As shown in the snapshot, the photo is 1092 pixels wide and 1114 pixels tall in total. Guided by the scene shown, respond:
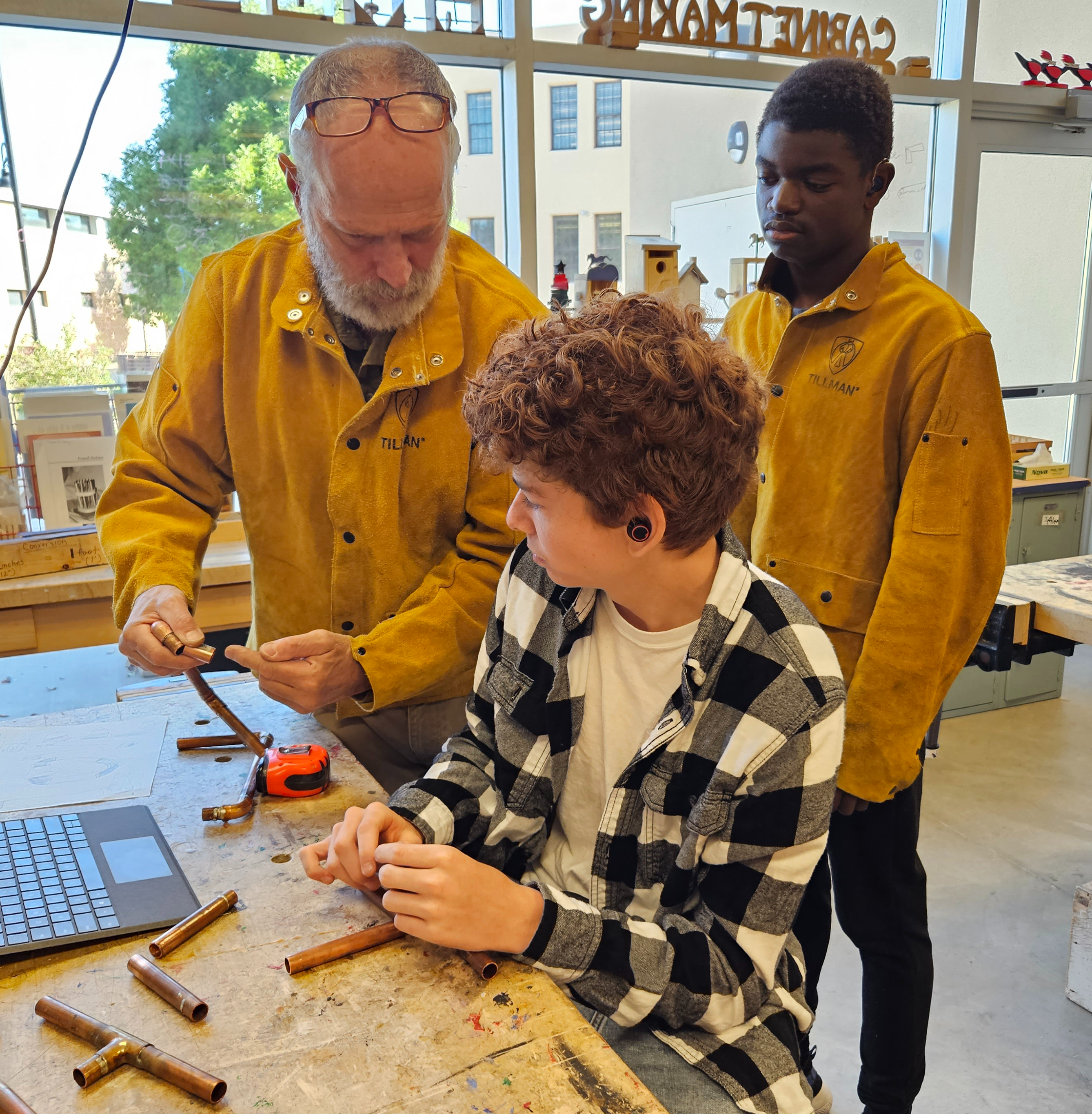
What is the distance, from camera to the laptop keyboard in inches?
37.6

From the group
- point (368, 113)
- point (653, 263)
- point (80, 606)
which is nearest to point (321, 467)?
point (368, 113)

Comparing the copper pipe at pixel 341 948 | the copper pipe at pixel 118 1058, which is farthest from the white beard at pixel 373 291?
the copper pipe at pixel 118 1058

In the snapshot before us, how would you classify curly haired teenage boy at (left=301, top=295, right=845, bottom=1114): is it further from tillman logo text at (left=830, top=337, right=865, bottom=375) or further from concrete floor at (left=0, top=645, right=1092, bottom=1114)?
concrete floor at (left=0, top=645, right=1092, bottom=1114)

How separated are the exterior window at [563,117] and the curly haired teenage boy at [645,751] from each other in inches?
94.4

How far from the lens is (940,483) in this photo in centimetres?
144

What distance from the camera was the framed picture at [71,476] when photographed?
2717 millimetres

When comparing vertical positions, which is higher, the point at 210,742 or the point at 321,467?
the point at 321,467

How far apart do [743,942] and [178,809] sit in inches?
28.1

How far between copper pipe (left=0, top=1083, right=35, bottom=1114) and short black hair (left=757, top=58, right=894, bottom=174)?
1572 mm

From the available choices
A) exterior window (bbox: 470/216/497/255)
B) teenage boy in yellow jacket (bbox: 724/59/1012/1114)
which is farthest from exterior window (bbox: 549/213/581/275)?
teenage boy in yellow jacket (bbox: 724/59/1012/1114)

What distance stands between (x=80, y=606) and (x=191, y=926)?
5.98 feet

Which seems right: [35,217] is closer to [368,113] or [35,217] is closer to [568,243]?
[568,243]

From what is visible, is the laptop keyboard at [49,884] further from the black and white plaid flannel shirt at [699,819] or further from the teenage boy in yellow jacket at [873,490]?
the teenage boy in yellow jacket at [873,490]

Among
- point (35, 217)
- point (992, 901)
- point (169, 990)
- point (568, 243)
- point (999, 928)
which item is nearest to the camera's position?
point (169, 990)
